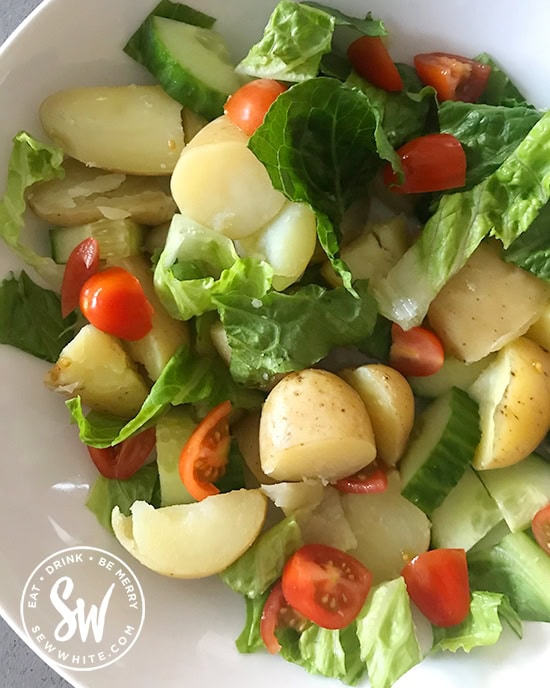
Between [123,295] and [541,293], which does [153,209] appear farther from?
[541,293]

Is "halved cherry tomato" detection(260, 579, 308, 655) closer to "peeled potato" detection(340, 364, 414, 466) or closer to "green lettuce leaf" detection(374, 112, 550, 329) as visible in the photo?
"peeled potato" detection(340, 364, 414, 466)

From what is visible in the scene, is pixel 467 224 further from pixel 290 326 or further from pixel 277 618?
pixel 277 618

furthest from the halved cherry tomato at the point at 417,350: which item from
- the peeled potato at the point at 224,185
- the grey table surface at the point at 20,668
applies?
the grey table surface at the point at 20,668

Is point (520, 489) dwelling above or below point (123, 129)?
below

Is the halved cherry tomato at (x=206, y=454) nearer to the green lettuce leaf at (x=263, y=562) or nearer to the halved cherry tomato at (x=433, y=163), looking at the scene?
the green lettuce leaf at (x=263, y=562)

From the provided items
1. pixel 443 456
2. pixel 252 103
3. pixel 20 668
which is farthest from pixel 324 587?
pixel 252 103

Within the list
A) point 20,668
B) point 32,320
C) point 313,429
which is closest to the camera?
point 313,429

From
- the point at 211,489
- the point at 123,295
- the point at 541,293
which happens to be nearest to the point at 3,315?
the point at 123,295

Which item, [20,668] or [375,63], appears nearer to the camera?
[375,63]
